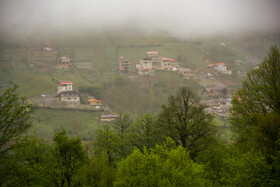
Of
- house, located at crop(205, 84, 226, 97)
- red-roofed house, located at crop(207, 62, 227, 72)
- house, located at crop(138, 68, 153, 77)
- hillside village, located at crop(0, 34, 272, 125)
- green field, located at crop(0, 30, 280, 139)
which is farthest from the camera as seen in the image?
red-roofed house, located at crop(207, 62, 227, 72)

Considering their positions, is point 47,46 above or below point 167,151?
above

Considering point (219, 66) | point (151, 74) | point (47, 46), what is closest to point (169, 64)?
point (151, 74)

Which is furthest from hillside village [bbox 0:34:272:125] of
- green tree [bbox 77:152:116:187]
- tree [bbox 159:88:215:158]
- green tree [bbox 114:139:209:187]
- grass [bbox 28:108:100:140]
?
green tree [bbox 114:139:209:187]

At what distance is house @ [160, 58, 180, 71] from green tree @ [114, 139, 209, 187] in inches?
4884

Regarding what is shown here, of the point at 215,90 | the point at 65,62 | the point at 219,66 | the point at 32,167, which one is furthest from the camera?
the point at 65,62

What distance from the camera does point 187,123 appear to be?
25.2 meters

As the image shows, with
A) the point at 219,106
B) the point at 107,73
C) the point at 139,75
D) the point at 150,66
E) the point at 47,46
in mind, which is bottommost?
the point at 219,106

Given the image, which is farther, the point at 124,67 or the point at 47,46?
the point at 47,46

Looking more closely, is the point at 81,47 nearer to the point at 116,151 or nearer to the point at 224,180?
the point at 116,151

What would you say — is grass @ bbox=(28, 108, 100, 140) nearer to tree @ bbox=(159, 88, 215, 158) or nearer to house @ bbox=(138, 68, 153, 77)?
Result: house @ bbox=(138, 68, 153, 77)

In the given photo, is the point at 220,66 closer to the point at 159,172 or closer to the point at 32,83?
the point at 32,83

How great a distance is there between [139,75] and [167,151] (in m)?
117

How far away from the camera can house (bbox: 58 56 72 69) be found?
14238 centimetres

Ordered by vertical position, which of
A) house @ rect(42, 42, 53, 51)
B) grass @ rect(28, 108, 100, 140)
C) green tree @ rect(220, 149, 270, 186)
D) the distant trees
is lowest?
grass @ rect(28, 108, 100, 140)
